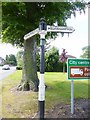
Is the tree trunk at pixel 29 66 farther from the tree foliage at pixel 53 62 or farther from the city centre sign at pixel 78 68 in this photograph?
the tree foliage at pixel 53 62

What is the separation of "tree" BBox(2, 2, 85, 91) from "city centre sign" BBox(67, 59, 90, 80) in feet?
8.84

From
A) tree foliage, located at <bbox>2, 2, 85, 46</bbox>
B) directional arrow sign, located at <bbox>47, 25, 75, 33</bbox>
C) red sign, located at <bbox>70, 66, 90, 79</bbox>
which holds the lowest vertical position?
red sign, located at <bbox>70, 66, 90, 79</bbox>

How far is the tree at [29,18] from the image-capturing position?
923cm

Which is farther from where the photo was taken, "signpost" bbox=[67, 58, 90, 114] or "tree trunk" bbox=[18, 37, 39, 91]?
"tree trunk" bbox=[18, 37, 39, 91]

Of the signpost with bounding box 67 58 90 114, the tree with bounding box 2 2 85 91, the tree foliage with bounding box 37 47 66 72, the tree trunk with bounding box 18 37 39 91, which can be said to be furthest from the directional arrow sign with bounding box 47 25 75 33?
the tree foliage with bounding box 37 47 66 72

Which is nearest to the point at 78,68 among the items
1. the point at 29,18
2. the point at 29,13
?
the point at 29,18

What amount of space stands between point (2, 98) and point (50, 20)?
322 centimetres

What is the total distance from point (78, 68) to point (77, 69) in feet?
0.13

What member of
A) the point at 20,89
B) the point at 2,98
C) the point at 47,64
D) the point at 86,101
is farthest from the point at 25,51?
the point at 47,64

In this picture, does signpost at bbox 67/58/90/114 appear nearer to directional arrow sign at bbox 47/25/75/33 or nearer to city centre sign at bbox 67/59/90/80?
city centre sign at bbox 67/59/90/80

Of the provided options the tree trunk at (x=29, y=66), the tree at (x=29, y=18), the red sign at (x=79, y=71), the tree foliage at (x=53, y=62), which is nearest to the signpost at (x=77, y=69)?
the red sign at (x=79, y=71)

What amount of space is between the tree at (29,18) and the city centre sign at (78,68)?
2694mm

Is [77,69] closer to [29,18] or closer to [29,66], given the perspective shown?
[29,18]

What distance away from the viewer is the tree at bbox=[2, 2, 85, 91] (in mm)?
9234
